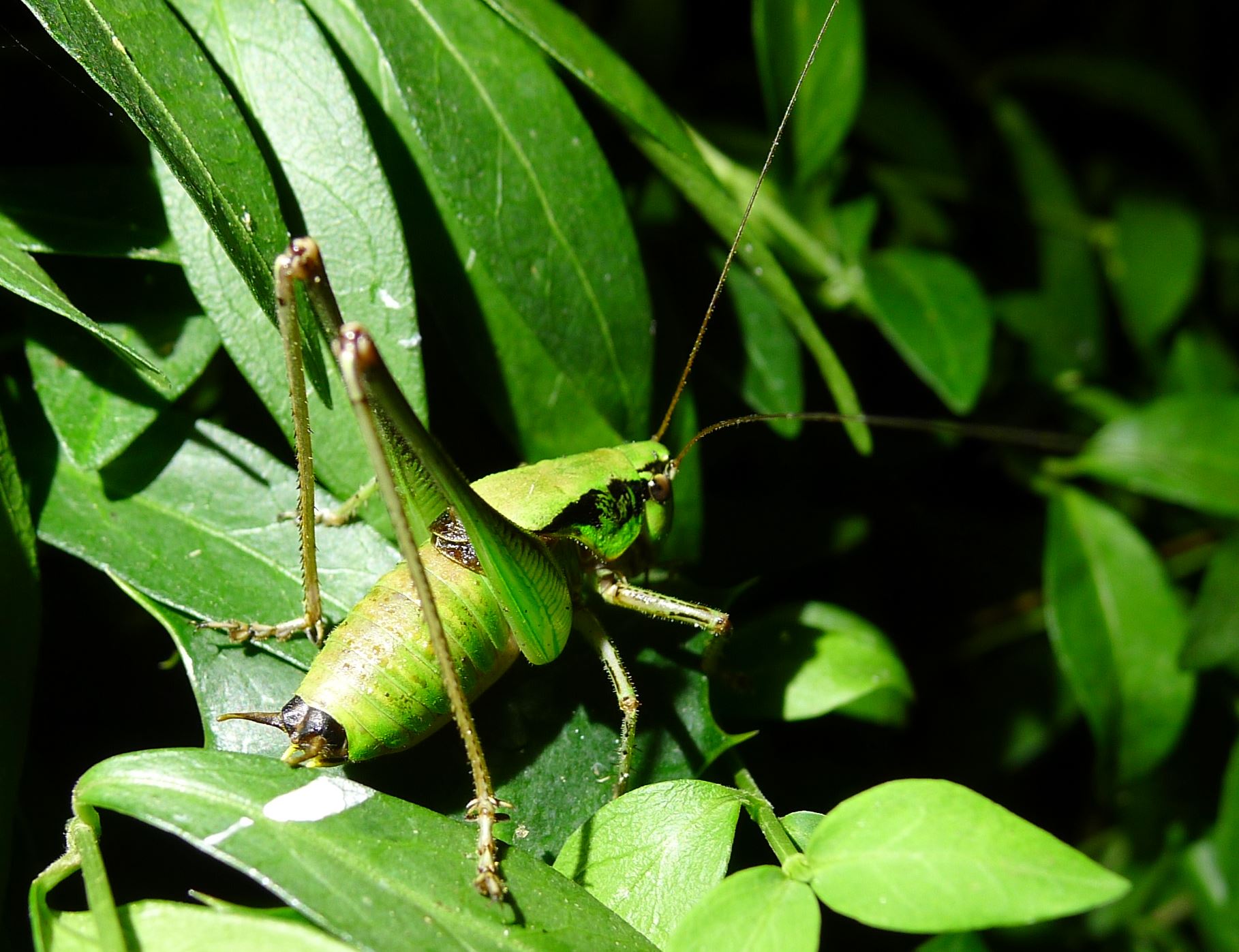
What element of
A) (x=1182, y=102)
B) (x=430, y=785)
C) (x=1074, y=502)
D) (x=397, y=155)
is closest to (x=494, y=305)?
(x=397, y=155)

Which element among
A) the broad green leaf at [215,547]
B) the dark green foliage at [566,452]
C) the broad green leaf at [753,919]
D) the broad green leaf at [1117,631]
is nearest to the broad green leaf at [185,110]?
the dark green foliage at [566,452]

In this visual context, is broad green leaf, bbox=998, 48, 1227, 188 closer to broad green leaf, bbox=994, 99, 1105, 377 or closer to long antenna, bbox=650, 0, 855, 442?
broad green leaf, bbox=994, 99, 1105, 377

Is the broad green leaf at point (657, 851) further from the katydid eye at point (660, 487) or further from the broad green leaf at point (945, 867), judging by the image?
the katydid eye at point (660, 487)

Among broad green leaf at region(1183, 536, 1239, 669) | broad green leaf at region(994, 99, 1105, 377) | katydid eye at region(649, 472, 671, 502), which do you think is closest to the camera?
katydid eye at region(649, 472, 671, 502)

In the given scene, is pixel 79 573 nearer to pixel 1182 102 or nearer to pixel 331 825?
pixel 331 825

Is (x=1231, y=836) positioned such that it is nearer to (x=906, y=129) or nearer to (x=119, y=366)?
(x=906, y=129)

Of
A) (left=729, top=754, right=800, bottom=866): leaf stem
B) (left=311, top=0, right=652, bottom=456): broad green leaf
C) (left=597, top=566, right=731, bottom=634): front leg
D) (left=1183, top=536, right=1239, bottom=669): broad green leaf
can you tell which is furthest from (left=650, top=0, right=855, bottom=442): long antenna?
(left=1183, top=536, right=1239, bottom=669): broad green leaf

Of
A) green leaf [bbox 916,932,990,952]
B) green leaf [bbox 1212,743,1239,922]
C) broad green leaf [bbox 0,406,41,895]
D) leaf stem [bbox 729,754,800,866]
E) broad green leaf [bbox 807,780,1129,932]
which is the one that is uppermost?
broad green leaf [bbox 0,406,41,895]
